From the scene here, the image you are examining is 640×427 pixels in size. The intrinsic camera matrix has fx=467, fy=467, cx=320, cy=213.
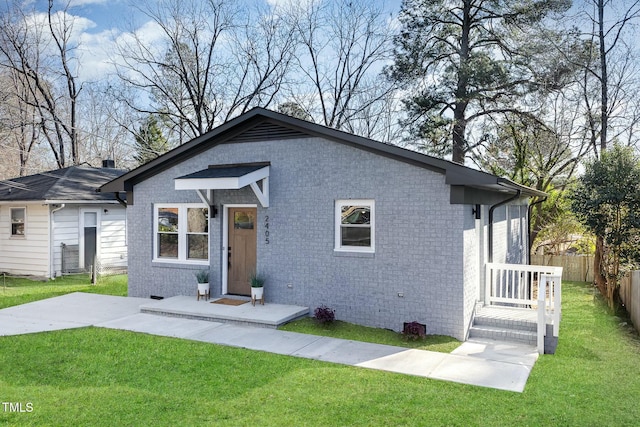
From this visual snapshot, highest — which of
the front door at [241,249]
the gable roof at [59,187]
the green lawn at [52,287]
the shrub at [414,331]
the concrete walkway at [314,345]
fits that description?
the gable roof at [59,187]

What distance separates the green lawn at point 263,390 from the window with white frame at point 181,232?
3.38m

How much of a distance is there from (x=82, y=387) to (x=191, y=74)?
66.6ft

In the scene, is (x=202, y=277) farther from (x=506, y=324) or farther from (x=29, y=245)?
(x=29, y=245)

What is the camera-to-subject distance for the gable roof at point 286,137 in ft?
25.1

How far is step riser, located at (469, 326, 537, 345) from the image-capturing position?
775 centimetres

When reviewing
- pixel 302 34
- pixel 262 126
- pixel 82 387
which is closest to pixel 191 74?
pixel 302 34

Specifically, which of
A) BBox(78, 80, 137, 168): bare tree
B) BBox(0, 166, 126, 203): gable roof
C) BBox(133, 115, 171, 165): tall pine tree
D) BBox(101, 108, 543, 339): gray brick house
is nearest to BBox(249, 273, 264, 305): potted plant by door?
BBox(101, 108, 543, 339): gray brick house

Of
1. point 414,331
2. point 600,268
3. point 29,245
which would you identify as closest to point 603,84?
point 600,268

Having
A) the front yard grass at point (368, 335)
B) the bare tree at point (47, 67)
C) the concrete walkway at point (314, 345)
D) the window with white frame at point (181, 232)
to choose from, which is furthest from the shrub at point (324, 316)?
the bare tree at point (47, 67)

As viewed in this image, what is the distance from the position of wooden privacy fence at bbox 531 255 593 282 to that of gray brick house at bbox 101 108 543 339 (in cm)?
593

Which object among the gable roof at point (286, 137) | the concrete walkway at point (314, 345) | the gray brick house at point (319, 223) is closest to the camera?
the concrete walkway at point (314, 345)

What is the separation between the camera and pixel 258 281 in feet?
31.3

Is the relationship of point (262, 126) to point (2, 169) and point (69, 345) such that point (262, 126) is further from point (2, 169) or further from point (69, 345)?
point (2, 169)

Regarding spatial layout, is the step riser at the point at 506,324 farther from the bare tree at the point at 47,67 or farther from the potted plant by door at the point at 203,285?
the bare tree at the point at 47,67
